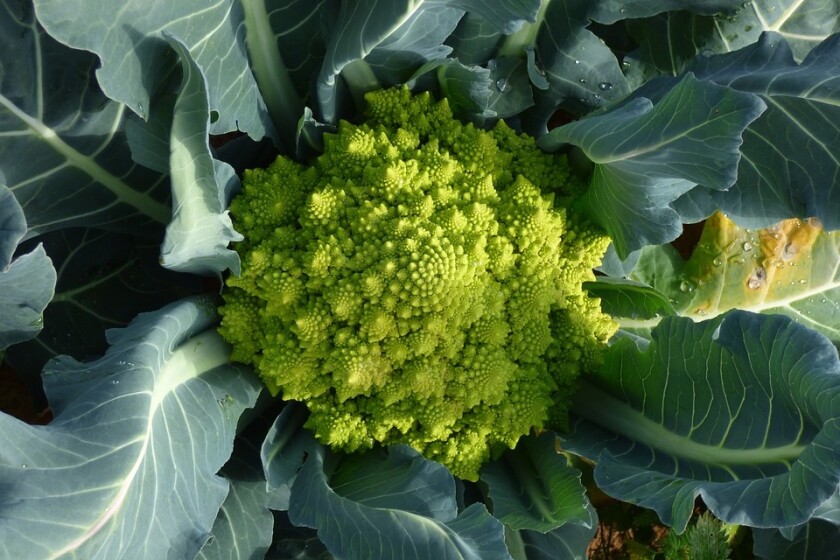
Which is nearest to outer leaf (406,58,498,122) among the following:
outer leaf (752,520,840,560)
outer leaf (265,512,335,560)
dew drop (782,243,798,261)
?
dew drop (782,243,798,261)

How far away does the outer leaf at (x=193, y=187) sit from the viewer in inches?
49.7

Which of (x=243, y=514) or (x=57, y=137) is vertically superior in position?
(x=57, y=137)

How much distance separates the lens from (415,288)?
4.78ft

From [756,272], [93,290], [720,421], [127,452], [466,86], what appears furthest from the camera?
[756,272]

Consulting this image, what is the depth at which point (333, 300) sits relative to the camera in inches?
58.7

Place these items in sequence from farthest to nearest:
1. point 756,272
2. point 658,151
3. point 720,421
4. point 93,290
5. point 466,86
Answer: point 756,272
point 93,290
point 466,86
point 720,421
point 658,151

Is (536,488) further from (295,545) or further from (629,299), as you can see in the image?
(295,545)

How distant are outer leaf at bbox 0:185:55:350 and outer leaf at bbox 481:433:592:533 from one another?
0.96 m

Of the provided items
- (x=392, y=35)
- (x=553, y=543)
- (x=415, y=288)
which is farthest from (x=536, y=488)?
(x=392, y=35)

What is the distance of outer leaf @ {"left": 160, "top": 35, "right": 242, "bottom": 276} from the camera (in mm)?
1263

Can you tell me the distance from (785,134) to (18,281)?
5.01 ft

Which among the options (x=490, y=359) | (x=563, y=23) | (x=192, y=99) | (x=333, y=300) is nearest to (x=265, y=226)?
(x=333, y=300)

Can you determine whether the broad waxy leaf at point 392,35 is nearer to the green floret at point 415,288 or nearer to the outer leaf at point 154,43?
the green floret at point 415,288

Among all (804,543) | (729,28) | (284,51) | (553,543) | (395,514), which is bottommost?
(804,543)
